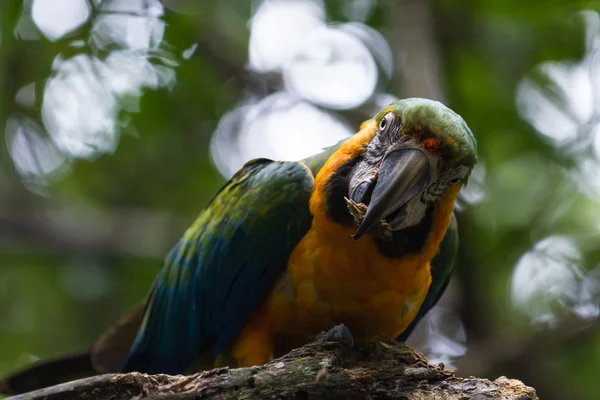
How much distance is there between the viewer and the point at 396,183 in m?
3.46

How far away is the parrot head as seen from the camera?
3.45 meters

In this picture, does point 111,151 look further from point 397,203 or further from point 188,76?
point 397,203

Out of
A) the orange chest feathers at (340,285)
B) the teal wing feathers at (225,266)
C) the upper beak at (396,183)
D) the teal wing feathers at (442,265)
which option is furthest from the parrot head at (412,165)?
the teal wing feathers at (442,265)

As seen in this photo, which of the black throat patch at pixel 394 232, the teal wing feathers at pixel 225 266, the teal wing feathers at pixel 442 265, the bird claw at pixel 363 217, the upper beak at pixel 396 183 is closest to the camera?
the upper beak at pixel 396 183

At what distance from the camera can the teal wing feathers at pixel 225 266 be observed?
4.22m

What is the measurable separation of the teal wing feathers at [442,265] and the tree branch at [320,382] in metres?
1.13

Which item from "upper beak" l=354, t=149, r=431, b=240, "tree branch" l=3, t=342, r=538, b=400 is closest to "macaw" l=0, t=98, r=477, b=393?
"upper beak" l=354, t=149, r=431, b=240

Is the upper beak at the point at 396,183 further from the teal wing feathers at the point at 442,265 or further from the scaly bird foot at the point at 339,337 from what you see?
the teal wing feathers at the point at 442,265

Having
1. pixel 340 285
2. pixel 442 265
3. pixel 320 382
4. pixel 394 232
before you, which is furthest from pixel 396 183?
pixel 442 265

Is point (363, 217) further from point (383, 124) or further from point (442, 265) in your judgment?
point (442, 265)

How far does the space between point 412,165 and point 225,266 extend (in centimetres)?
147

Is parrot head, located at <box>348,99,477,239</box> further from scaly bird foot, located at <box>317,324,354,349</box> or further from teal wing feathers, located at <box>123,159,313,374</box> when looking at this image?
teal wing feathers, located at <box>123,159,313,374</box>

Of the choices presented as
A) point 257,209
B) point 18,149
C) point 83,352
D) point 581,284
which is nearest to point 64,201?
point 18,149

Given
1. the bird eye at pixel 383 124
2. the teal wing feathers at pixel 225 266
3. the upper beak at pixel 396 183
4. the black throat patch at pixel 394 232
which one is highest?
the bird eye at pixel 383 124
